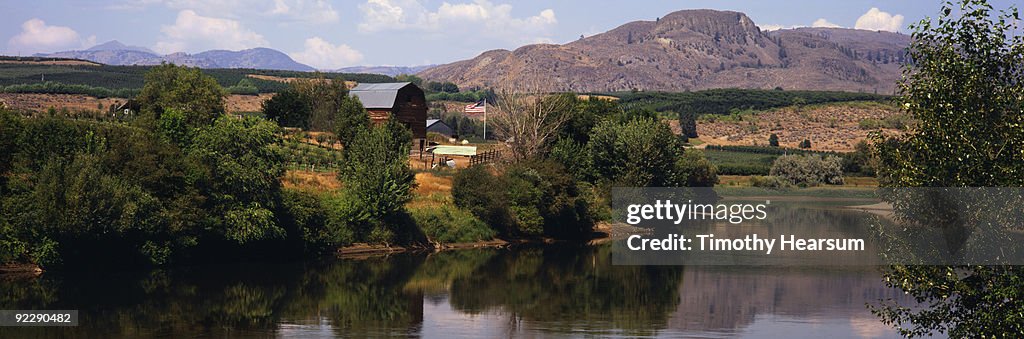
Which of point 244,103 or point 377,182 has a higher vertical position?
point 244,103

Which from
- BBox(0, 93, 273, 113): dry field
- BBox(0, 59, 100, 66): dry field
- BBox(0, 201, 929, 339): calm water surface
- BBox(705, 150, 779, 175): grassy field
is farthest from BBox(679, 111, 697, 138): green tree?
BBox(0, 59, 100, 66): dry field

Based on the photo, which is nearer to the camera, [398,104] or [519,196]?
[519,196]

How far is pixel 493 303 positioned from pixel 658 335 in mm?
9022

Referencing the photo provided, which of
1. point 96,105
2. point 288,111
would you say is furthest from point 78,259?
point 96,105

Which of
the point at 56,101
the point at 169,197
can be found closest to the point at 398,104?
the point at 169,197

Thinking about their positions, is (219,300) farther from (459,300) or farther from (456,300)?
(459,300)

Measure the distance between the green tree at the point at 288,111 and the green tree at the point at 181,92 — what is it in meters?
10.0

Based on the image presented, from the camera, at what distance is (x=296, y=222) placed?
4838 centimetres

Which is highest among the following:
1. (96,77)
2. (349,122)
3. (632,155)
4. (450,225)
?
(96,77)

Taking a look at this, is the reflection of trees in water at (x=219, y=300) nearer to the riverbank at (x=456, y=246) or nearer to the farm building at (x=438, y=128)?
the riverbank at (x=456, y=246)

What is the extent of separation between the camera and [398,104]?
264ft

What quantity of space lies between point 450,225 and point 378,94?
91.0 ft

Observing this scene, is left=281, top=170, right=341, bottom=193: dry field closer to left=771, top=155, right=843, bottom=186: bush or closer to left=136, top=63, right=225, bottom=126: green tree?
left=136, top=63, right=225, bottom=126: green tree

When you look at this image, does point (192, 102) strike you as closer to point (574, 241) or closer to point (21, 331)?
point (574, 241)
